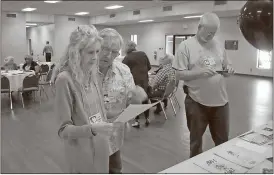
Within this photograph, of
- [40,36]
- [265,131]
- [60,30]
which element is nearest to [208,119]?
[265,131]

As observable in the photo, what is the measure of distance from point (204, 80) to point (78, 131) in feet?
4.26

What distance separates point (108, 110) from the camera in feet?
5.31

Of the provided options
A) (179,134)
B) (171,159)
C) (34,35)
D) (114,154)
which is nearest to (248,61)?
(179,134)

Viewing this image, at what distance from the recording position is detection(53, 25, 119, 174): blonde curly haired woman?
1273mm

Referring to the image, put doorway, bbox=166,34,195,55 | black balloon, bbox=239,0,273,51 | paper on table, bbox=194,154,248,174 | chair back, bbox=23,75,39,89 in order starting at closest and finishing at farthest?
black balloon, bbox=239,0,273,51 < paper on table, bbox=194,154,248,174 < chair back, bbox=23,75,39,89 < doorway, bbox=166,34,195,55

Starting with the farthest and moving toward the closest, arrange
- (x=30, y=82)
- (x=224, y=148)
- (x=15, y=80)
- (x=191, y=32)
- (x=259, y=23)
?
(x=191, y=32), (x=15, y=80), (x=30, y=82), (x=224, y=148), (x=259, y=23)

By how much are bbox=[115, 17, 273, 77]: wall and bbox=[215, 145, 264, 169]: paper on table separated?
26.4 ft

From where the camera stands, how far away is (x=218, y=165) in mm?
1273

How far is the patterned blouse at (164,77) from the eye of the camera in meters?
4.76

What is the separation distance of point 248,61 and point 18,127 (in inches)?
399

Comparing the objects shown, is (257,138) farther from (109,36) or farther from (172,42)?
(172,42)

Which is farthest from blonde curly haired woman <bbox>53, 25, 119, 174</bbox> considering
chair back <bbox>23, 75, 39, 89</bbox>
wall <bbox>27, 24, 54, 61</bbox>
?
wall <bbox>27, 24, 54, 61</bbox>

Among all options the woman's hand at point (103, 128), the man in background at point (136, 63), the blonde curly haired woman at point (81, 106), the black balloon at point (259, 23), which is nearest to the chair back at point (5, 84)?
the man in background at point (136, 63)

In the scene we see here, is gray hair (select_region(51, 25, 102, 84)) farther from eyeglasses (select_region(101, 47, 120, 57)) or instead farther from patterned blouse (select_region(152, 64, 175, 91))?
patterned blouse (select_region(152, 64, 175, 91))
